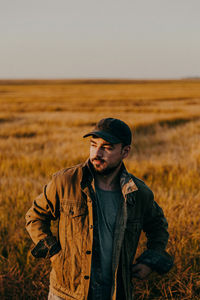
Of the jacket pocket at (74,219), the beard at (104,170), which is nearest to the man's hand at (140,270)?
the jacket pocket at (74,219)

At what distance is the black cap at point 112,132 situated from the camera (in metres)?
1.82

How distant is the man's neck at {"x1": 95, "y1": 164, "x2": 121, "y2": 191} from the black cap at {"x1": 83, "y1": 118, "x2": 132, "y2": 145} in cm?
19

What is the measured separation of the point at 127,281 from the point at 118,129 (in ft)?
2.95

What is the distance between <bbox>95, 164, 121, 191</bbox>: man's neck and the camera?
189 centimetres

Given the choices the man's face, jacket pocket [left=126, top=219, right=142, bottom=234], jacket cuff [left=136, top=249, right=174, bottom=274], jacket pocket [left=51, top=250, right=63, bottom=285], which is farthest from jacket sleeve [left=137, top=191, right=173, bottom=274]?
jacket pocket [left=51, top=250, right=63, bottom=285]

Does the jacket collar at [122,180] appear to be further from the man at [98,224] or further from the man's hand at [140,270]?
the man's hand at [140,270]

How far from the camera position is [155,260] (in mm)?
1972

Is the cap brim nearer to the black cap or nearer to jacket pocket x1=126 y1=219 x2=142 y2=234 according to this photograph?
the black cap

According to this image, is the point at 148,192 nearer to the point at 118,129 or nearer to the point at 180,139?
the point at 118,129

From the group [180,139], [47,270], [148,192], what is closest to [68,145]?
[180,139]

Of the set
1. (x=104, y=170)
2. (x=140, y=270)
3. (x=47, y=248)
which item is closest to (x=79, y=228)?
(x=47, y=248)

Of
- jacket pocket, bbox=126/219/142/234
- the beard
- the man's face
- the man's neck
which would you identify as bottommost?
jacket pocket, bbox=126/219/142/234

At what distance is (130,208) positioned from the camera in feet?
6.17

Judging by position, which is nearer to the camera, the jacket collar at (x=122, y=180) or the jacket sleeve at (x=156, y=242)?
the jacket collar at (x=122, y=180)
